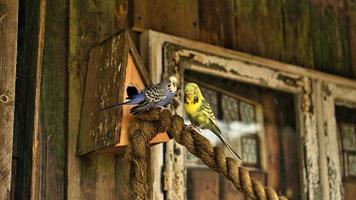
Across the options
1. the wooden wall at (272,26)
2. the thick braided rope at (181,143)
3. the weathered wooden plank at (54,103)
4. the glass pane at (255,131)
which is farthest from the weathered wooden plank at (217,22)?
the thick braided rope at (181,143)

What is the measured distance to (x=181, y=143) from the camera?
1.74 meters

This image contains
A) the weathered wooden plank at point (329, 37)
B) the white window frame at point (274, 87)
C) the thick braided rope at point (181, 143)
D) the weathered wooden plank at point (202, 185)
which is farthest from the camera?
the weathered wooden plank at point (329, 37)

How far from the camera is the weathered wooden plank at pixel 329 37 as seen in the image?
2.92 metres

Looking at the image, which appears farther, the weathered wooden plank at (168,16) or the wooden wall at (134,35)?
the weathered wooden plank at (168,16)

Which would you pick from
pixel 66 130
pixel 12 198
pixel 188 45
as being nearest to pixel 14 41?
pixel 66 130

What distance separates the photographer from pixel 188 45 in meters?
2.41

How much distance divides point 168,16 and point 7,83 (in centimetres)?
72

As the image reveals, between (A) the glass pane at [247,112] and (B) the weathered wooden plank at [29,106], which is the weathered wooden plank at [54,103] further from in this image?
(A) the glass pane at [247,112]

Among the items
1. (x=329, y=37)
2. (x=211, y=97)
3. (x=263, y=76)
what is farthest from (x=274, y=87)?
(x=329, y=37)

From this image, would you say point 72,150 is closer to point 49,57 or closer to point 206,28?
point 49,57

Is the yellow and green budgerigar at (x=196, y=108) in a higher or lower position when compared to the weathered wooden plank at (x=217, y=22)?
lower

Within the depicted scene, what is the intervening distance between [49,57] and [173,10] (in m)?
0.54

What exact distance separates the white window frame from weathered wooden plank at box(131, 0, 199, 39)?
0.06 meters

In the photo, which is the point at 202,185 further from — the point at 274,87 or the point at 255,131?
the point at 274,87
